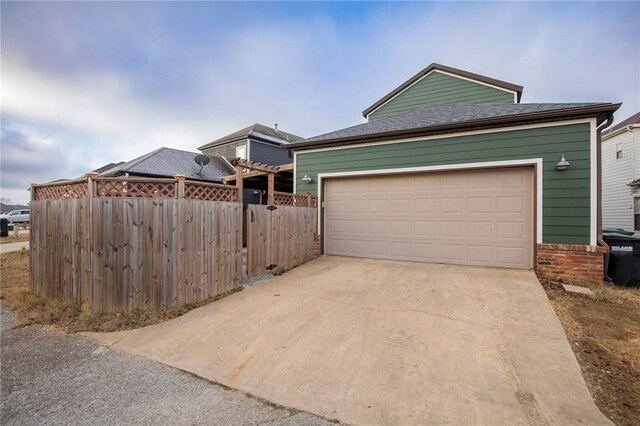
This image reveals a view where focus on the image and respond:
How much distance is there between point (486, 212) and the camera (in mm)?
6492

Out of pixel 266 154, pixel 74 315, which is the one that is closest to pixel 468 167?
pixel 74 315

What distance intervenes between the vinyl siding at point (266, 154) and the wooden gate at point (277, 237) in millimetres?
9389

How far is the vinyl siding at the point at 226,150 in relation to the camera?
1653cm

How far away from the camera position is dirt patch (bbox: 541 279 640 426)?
7.48 ft

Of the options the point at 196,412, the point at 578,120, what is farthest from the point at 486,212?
the point at 196,412

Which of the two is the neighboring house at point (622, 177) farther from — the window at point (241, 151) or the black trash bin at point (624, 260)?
the window at point (241, 151)

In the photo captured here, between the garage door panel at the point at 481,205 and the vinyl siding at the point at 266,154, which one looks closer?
the garage door panel at the point at 481,205

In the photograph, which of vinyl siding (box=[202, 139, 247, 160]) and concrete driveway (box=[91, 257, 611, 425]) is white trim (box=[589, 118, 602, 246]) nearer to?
concrete driveway (box=[91, 257, 611, 425])

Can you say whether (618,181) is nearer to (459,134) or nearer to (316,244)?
(459,134)

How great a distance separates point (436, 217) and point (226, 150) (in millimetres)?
13731

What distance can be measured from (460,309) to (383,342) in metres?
1.63

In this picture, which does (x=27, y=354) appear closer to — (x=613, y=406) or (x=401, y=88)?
(x=613, y=406)

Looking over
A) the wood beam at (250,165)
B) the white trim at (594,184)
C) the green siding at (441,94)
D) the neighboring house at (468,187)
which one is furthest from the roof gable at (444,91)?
the wood beam at (250,165)

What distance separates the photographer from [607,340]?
3.26 metres
